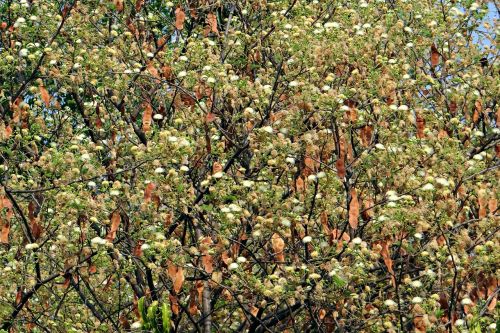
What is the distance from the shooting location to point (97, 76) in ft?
43.6

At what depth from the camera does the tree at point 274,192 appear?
1072cm

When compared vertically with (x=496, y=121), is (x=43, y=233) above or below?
below

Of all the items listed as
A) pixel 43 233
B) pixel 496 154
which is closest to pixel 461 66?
pixel 496 154

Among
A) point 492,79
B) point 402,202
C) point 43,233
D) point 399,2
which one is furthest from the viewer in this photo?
point 399,2

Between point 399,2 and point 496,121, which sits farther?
point 399,2

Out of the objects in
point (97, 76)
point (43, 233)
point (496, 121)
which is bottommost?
point (43, 233)

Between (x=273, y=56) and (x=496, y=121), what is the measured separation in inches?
123

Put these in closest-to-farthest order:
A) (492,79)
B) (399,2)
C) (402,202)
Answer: (402,202) < (492,79) < (399,2)

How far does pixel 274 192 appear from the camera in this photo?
1108 centimetres

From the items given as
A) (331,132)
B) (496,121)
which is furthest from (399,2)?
(331,132)

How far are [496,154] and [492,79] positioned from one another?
1096 mm

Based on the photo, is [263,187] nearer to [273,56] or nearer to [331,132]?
[331,132]

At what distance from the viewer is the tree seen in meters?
10.7

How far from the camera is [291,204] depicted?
11164 millimetres
